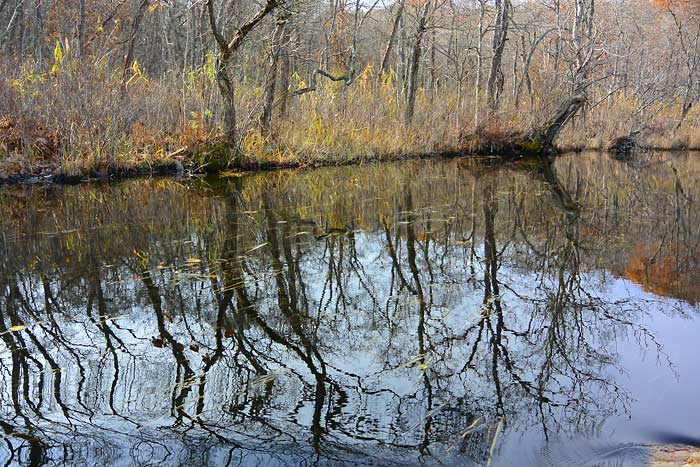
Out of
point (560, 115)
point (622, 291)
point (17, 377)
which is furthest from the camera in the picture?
point (560, 115)

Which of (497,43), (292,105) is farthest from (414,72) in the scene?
(292,105)

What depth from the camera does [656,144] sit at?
18.8 metres

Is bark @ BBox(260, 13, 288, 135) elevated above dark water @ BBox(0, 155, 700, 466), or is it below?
above

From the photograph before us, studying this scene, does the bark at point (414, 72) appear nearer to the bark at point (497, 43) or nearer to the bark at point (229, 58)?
the bark at point (497, 43)

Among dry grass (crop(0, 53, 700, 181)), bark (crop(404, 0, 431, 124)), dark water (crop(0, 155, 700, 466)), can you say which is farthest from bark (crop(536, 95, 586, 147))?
dark water (crop(0, 155, 700, 466))

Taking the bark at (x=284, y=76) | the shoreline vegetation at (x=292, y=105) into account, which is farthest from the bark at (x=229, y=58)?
the bark at (x=284, y=76)

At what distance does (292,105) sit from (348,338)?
10.6 m

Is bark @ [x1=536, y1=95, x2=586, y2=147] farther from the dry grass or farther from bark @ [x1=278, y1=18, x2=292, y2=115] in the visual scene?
bark @ [x1=278, y1=18, x2=292, y2=115]

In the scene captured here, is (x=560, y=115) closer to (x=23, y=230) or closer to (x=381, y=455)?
(x=23, y=230)

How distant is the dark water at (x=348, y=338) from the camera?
2.52 m

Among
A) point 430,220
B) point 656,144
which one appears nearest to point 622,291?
point 430,220

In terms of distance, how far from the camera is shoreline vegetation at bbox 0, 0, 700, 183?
10875 millimetres

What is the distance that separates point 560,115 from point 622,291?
12.6m

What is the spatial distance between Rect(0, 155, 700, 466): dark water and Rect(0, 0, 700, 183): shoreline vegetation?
4.34 m
